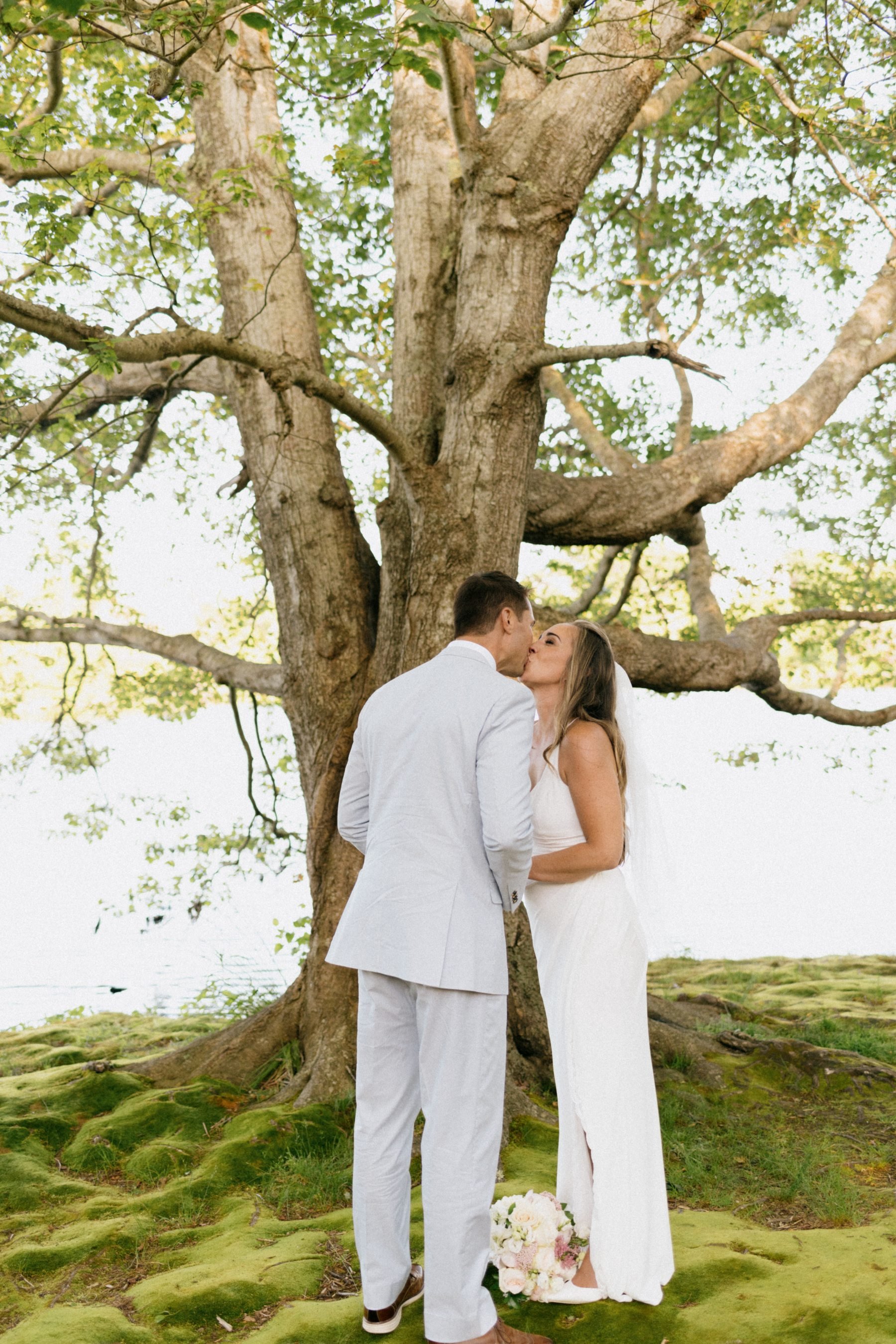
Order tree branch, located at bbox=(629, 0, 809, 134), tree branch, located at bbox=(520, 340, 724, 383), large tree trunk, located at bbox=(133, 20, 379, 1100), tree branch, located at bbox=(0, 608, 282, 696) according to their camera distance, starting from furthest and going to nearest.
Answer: tree branch, located at bbox=(0, 608, 282, 696) → tree branch, located at bbox=(629, 0, 809, 134) → large tree trunk, located at bbox=(133, 20, 379, 1100) → tree branch, located at bbox=(520, 340, 724, 383)

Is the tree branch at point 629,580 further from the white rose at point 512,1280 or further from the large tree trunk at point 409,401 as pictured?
the white rose at point 512,1280

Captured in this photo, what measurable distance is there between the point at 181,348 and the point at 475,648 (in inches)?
81.0

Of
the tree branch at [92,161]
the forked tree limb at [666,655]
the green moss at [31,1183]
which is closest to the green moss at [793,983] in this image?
the forked tree limb at [666,655]

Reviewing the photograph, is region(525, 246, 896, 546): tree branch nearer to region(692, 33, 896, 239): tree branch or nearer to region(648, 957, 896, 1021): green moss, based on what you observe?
region(692, 33, 896, 239): tree branch

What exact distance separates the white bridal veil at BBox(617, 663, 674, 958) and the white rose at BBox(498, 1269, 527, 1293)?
3.79 feet

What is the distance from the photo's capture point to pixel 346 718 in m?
5.66

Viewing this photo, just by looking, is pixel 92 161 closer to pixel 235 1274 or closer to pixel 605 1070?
pixel 605 1070

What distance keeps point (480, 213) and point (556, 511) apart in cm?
164

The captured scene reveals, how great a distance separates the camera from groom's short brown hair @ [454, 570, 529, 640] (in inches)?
125

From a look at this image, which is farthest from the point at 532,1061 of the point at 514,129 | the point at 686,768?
the point at 686,768

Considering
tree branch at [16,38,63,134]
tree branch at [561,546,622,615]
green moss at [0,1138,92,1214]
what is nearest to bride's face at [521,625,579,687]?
green moss at [0,1138,92,1214]

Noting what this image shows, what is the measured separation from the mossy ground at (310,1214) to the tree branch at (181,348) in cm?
325

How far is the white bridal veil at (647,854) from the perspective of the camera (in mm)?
3766

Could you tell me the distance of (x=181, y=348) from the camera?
4.25m
